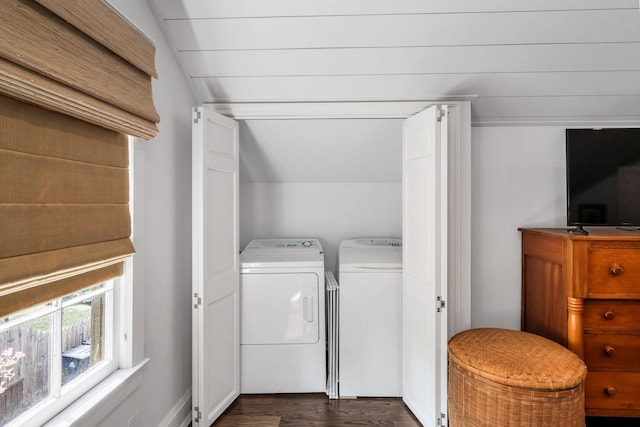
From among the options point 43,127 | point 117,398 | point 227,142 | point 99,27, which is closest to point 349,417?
point 117,398

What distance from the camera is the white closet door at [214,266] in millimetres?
1667

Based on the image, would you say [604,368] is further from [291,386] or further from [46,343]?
[46,343]

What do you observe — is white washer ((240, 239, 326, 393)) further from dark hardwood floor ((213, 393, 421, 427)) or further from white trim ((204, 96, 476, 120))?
white trim ((204, 96, 476, 120))

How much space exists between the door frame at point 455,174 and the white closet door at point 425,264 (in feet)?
0.64

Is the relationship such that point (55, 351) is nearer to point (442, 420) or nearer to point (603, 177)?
point (442, 420)

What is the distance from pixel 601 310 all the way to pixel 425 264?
0.87 metres

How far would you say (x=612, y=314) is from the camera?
1.56 m

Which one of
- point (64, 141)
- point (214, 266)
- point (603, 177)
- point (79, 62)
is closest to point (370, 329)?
point (214, 266)

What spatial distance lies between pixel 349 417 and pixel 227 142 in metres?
1.80

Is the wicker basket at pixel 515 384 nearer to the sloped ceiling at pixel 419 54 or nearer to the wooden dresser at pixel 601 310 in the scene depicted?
the wooden dresser at pixel 601 310

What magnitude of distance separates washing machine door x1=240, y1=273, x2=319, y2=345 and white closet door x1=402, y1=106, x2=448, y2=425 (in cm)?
61

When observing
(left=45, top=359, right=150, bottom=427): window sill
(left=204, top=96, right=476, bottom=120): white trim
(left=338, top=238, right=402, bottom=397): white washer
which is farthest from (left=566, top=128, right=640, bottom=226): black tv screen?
(left=45, top=359, right=150, bottom=427): window sill

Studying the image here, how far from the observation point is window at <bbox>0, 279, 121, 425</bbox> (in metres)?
0.90

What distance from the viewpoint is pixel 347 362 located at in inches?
80.0
